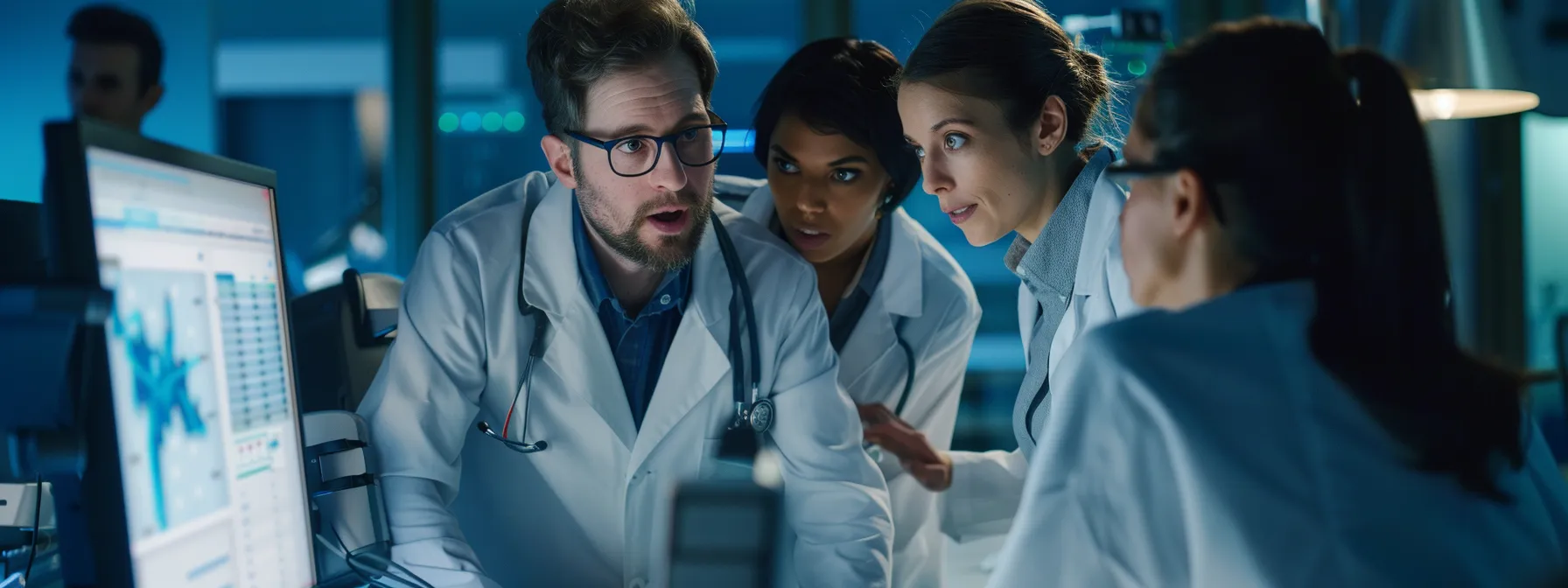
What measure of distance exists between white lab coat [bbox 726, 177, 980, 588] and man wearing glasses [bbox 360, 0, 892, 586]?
35 cm

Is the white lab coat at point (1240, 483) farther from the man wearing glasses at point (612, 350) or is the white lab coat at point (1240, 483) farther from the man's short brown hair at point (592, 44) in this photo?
the man's short brown hair at point (592, 44)

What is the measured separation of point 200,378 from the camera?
868mm

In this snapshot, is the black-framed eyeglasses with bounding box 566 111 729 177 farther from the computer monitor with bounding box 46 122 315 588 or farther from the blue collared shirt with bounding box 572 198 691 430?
the computer monitor with bounding box 46 122 315 588

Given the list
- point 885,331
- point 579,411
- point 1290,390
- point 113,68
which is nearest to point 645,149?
→ point 579,411

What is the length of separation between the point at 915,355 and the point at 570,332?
737mm

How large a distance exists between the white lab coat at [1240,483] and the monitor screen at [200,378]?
666 millimetres

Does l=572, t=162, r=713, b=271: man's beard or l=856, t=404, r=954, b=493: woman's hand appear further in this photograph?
l=856, t=404, r=954, b=493: woman's hand

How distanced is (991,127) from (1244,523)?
0.88 meters

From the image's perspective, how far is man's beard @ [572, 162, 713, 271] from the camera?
153cm

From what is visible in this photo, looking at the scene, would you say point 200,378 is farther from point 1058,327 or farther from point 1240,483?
point 1058,327

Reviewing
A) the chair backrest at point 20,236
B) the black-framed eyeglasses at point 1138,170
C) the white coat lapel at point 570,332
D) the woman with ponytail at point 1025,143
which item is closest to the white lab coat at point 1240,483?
the black-framed eyeglasses at point 1138,170

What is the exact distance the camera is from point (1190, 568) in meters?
0.77

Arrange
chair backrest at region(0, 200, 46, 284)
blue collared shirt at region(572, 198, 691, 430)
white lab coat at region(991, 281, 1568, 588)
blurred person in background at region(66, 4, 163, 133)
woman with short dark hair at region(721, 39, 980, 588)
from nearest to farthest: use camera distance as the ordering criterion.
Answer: white lab coat at region(991, 281, 1568, 588) → chair backrest at region(0, 200, 46, 284) → blue collared shirt at region(572, 198, 691, 430) → woman with short dark hair at region(721, 39, 980, 588) → blurred person in background at region(66, 4, 163, 133)

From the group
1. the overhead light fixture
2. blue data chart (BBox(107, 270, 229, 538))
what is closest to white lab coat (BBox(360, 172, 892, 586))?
blue data chart (BBox(107, 270, 229, 538))
